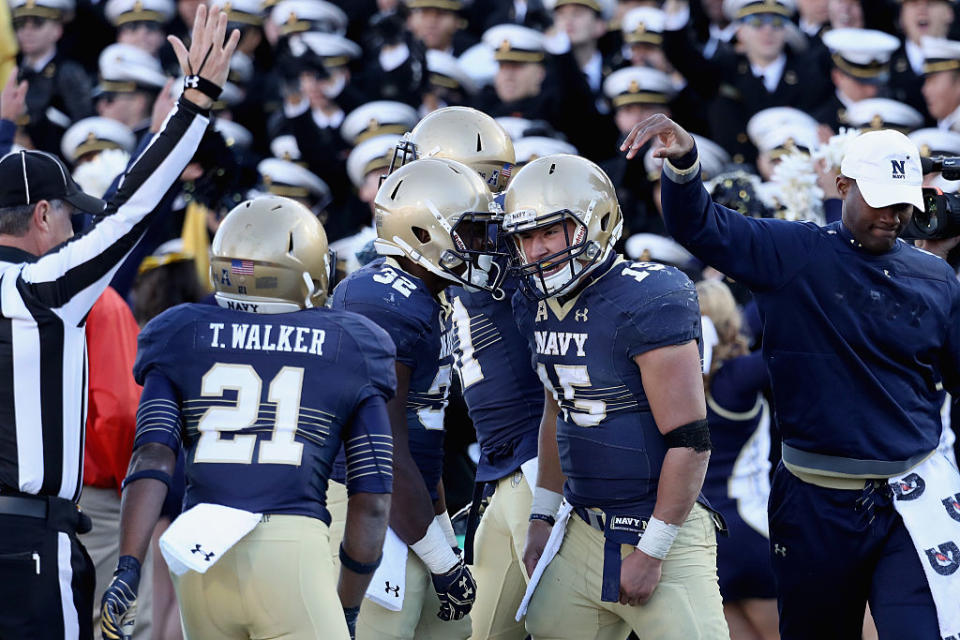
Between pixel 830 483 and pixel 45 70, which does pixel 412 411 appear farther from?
pixel 45 70

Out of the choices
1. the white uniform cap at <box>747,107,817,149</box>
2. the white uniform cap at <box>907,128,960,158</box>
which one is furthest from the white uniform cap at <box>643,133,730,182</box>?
the white uniform cap at <box>907,128,960,158</box>

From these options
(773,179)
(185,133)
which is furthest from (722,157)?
(185,133)

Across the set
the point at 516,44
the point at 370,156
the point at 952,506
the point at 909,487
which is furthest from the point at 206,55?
the point at 516,44

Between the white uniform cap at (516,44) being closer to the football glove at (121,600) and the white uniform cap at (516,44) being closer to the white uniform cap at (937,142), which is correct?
the white uniform cap at (937,142)

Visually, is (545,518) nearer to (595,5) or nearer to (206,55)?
(206,55)

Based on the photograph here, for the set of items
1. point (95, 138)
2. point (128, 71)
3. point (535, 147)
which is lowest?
point (95, 138)

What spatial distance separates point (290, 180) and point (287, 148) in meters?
0.64

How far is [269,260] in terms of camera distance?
3.69 m

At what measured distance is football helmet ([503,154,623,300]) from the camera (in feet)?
13.0

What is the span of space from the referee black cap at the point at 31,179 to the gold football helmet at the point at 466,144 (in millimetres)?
1201

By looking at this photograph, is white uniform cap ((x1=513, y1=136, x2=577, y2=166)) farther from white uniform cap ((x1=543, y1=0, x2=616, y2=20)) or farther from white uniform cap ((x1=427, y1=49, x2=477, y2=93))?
white uniform cap ((x1=543, y1=0, x2=616, y2=20))

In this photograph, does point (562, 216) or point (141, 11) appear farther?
point (141, 11)

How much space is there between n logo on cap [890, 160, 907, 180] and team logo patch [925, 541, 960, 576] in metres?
1.14

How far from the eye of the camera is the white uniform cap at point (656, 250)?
7.75 m
